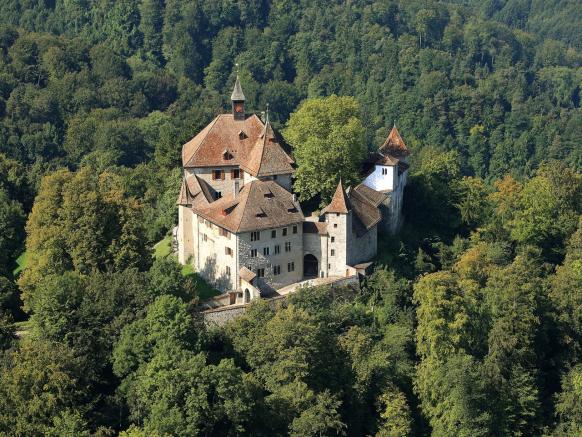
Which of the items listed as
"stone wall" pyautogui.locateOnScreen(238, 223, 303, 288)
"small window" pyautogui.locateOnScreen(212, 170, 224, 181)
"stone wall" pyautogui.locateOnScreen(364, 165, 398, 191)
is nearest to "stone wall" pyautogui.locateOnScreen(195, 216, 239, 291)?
"stone wall" pyautogui.locateOnScreen(238, 223, 303, 288)

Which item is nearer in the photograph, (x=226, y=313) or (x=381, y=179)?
(x=226, y=313)

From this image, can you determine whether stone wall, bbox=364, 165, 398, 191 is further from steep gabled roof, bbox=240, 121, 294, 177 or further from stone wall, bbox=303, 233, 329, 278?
stone wall, bbox=303, 233, 329, 278

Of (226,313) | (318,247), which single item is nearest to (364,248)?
(318,247)

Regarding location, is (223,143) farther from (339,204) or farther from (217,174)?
(339,204)

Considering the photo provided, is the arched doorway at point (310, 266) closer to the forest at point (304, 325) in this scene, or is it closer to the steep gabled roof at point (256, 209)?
the steep gabled roof at point (256, 209)

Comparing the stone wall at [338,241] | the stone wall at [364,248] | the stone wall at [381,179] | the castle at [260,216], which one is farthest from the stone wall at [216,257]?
the stone wall at [381,179]

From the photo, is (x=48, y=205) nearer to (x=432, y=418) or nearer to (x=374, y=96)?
(x=432, y=418)
